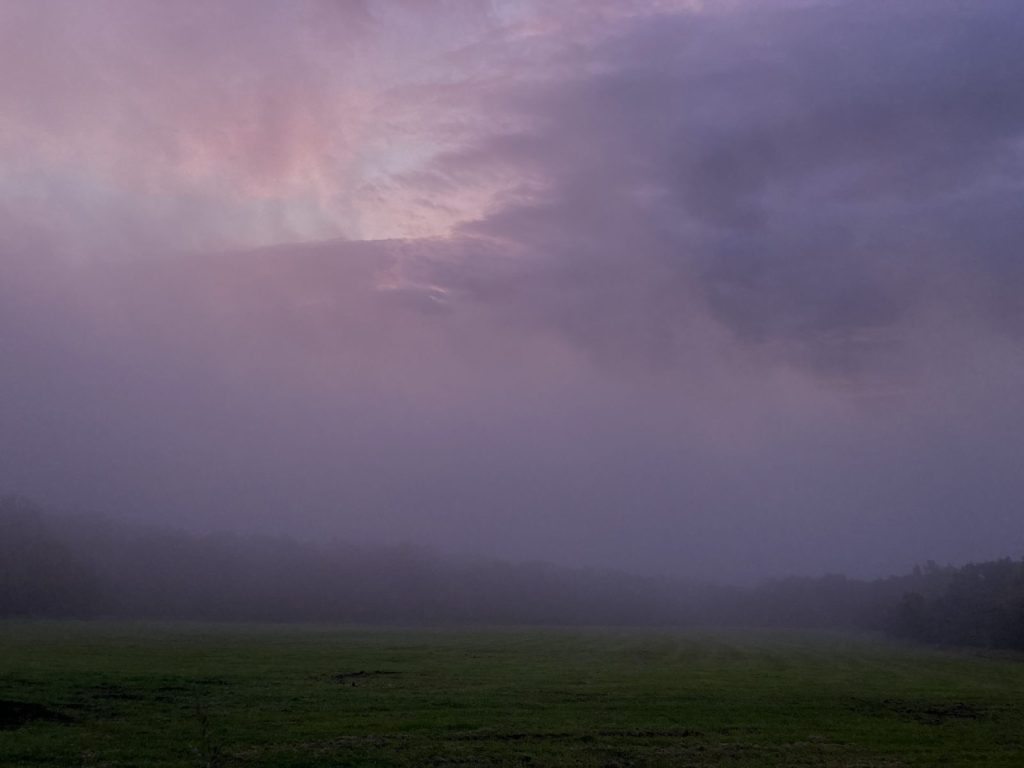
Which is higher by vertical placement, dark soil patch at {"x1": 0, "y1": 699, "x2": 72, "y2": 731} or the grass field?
dark soil patch at {"x1": 0, "y1": 699, "x2": 72, "y2": 731}

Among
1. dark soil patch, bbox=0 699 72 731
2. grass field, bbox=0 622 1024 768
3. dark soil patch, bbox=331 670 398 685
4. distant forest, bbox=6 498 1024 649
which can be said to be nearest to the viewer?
grass field, bbox=0 622 1024 768

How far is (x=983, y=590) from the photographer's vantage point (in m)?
102

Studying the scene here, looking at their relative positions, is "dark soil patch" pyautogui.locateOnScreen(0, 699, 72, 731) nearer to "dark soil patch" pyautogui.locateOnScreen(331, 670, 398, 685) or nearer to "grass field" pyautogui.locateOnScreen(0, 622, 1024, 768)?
"grass field" pyautogui.locateOnScreen(0, 622, 1024, 768)

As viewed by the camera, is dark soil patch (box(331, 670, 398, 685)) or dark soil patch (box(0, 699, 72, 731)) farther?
dark soil patch (box(331, 670, 398, 685))

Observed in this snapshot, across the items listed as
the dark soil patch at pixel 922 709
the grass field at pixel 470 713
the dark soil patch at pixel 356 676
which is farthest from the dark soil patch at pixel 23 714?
the dark soil patch at pixel 922 709

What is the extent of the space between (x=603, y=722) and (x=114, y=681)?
19.4 metres

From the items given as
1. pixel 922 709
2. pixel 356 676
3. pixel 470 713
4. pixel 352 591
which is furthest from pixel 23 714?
pixel 352 591

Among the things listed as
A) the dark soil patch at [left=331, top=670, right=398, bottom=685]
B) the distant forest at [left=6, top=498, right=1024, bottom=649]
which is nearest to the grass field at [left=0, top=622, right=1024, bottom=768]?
the dark soil patch at [left=331, top=670, right=398, bottom=685]

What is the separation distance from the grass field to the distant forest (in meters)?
56.8

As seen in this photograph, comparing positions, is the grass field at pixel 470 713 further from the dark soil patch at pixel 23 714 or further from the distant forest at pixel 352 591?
the distant forest at pixel 352 591

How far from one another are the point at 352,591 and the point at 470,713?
128 metres

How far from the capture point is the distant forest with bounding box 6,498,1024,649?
10169cm

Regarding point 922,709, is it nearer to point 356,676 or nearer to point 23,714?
point 356,676

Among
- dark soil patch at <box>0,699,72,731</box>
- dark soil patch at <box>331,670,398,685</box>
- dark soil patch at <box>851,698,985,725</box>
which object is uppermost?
dark soil patch at <box>0,699,72,731</box>
